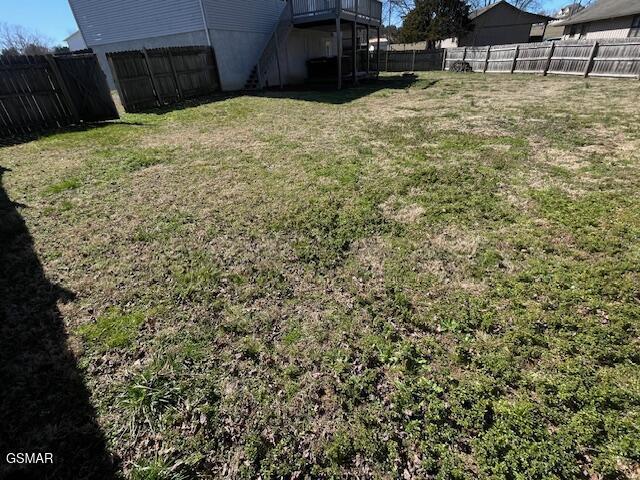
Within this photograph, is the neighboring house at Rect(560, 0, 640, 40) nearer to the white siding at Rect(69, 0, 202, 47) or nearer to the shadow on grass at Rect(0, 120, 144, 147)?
the white siding at Rect(69, 0, 202, 47)

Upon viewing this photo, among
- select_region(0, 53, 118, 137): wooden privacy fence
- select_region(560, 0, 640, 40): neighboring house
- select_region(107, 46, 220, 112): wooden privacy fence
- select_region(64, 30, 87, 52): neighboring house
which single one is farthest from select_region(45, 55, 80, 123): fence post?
select_region(64, 30, 87, 52): neighboring house

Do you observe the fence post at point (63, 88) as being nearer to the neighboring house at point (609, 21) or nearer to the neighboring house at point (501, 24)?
the neighboring house at point (609, 21)

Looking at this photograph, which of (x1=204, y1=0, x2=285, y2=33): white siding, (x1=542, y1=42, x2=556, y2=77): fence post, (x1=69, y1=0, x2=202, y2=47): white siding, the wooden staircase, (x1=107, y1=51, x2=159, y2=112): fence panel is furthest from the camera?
(x1=542, y1=42, x2=556, y2=77): fence post

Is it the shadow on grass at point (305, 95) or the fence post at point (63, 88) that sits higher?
the fence post at point (63, 88)

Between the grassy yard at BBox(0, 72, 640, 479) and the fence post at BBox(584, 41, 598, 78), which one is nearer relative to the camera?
the grassy yard at BBox(0, 72, 640, 479)

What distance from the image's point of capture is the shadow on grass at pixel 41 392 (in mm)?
1876


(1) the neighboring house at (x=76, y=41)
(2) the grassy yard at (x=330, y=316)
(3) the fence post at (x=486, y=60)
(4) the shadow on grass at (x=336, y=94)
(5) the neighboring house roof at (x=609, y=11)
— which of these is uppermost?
(1) the neighboring house at (x=76, y=41)

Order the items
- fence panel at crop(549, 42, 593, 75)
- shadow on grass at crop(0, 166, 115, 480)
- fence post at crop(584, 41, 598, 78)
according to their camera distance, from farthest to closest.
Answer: fence panel at crop(549, 42, 593, 75) < fence post at crop(584, 41, 598, 78) < shadow on grass at crop(0, 166, 115, 480)

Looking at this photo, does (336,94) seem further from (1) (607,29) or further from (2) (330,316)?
(1) (607,29)

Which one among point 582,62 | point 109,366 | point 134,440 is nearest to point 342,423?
point 134,440

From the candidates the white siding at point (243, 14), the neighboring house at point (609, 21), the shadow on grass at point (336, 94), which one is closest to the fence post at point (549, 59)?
the shadow on grass at point (336, 94)

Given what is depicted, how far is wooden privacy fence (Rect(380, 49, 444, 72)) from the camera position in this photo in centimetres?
2433

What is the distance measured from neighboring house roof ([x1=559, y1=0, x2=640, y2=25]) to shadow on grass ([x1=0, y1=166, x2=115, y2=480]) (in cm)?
3382

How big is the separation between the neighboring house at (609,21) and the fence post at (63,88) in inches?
1293
